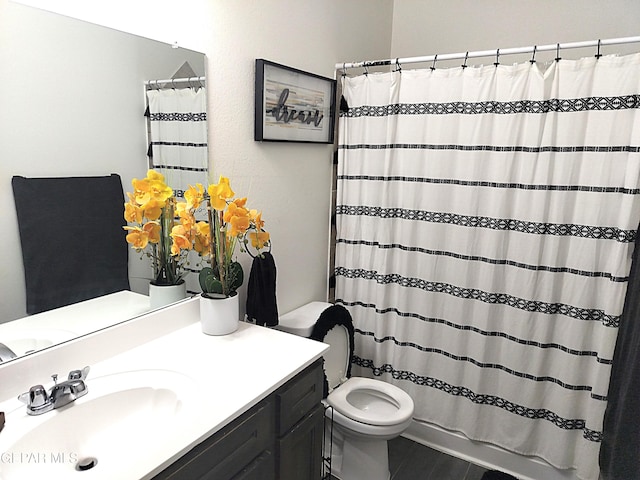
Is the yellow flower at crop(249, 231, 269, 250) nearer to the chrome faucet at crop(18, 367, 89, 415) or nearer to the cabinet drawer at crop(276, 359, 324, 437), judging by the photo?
the cabinet drawer at crop(276, 359, 324, 437)

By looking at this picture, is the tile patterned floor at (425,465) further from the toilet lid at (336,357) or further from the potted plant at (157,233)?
the potted plant at (157,233)

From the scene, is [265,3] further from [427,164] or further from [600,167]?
[600,167]

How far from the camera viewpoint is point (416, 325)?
2311 millimetres

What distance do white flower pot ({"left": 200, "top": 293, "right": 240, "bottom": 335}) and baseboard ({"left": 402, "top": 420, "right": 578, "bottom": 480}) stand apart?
1.44 m

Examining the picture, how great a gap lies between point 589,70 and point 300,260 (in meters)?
1.55

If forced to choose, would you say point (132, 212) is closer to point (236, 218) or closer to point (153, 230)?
point (153, 230)

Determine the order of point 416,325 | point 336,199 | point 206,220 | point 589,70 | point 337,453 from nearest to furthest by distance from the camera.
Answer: point 206,220 < point 589,70 < point 337,453 < point 416,325 < point 336,199

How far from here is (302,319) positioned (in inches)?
83.3

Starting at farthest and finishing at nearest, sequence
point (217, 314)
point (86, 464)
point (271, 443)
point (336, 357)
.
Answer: point (336, 357) < point (217, 314) < point (271, 443) < point (86, 464)

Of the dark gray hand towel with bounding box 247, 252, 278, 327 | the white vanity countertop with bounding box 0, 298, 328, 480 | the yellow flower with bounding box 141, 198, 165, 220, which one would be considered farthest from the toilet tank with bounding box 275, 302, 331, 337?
the yellow flower with bounding box 141, 198, 165, 220

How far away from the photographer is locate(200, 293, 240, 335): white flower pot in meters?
1.55

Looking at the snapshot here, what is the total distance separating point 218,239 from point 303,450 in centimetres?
80

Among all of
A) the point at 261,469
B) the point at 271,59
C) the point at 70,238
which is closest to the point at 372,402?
the point at 261,469

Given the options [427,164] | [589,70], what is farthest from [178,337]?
[589,70]
